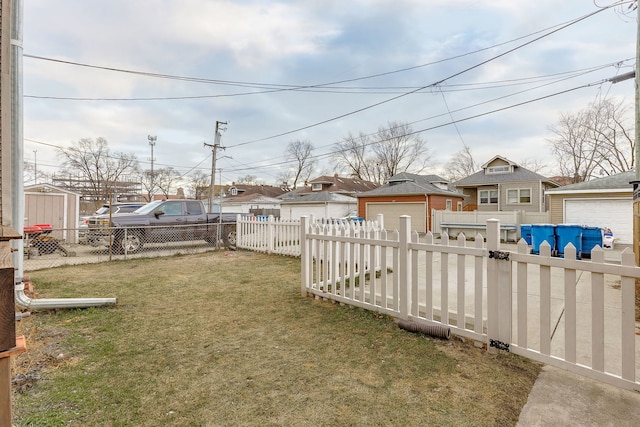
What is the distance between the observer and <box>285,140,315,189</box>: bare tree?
45.3 m

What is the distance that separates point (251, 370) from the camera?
252cm

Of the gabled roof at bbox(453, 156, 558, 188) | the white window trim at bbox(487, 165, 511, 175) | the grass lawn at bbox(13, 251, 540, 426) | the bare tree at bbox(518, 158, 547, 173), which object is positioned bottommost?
the grass lawn at bbox(13, 251, 540, 426)

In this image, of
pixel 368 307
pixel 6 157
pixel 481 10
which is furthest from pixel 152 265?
pixel 481 10

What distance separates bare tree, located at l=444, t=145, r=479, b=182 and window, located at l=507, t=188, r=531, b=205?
18.4m

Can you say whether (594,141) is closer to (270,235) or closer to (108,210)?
(270,235)

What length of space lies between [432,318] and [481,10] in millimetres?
8136

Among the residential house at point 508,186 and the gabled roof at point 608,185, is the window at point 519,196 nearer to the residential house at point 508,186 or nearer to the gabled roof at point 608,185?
the residential house at point 508,186

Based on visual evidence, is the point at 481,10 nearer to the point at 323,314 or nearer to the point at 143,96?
the point at 323,314

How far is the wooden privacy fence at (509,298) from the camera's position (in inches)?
86.7

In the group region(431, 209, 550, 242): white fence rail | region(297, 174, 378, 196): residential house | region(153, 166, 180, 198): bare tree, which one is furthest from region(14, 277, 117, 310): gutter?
region(153, 166, 180, 198): bare tree

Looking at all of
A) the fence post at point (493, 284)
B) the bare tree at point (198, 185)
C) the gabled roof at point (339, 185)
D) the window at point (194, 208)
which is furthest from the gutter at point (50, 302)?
the bare tree at point (198, 185)

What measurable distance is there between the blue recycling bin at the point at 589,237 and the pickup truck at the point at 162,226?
Result: 461 inches

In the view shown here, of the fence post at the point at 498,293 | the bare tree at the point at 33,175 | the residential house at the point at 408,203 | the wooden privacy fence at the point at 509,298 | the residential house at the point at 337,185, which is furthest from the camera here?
the bare tree at the point at 33,175

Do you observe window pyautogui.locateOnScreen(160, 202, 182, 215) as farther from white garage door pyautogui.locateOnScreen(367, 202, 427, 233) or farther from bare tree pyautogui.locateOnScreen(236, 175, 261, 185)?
bare tree pyautogui.locateOnScreen(236, 175, 261, 185)
